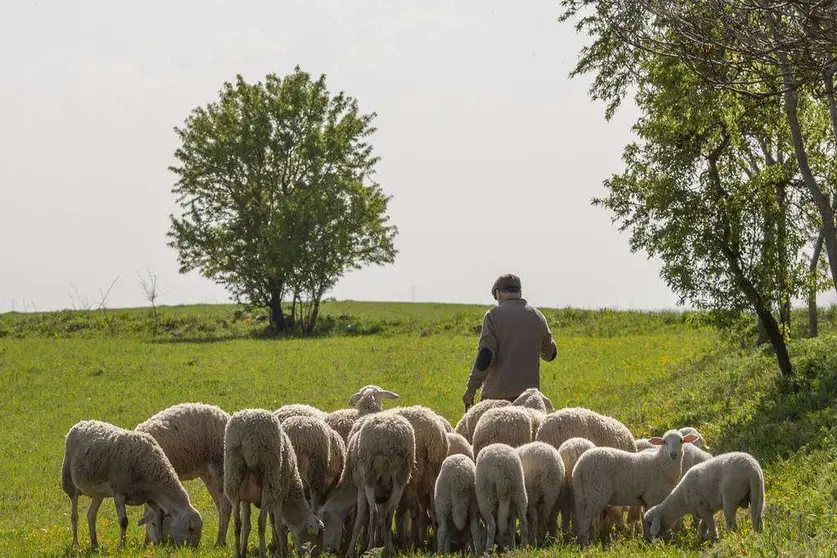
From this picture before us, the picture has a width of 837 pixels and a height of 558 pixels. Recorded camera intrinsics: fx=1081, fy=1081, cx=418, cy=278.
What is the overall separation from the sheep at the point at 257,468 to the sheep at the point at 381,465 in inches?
25.6

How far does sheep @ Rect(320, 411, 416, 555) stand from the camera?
10156 millimetres

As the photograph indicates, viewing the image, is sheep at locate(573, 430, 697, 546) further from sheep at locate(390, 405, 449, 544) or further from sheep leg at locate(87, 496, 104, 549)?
sheep leg at locate(87, 496, 104, 549)

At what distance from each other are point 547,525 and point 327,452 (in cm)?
231

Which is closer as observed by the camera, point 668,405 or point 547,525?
point 547,525

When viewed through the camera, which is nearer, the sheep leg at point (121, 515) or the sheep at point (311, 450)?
the sheep at point (311, 450)

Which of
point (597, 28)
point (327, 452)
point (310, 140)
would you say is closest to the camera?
point (327, 452)

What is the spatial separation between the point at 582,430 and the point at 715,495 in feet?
7.50

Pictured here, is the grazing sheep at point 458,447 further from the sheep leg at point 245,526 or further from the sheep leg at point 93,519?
the sheep leg at point 93,519

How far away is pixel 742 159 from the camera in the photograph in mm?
22422

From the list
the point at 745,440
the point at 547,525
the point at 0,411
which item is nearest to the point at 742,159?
the point at 745,440

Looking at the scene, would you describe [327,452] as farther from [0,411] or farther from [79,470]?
[0,411]

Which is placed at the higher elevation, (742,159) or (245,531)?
(742,159)

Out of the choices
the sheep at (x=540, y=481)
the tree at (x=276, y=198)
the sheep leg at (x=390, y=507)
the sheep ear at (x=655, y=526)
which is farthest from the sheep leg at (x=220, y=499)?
the tree at (x=276, y=198)

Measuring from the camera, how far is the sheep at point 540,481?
1017 centimetres
